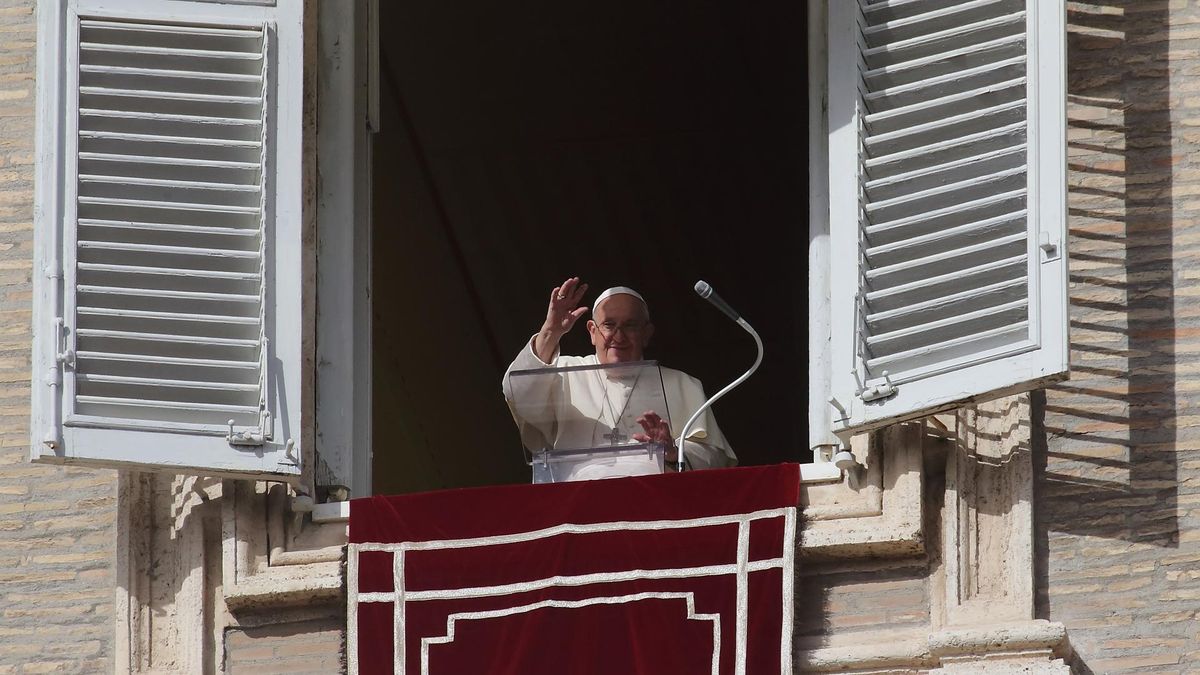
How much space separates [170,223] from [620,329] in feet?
5.40

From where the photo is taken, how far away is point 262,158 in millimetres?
9461

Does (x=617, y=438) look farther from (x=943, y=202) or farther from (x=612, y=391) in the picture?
(x=943, y=202)

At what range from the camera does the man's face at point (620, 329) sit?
1037 centimetres

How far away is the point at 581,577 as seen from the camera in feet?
29.7

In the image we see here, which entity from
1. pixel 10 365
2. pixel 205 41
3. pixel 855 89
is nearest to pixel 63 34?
pixel 205 41

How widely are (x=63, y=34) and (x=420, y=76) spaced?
3567 millimetres

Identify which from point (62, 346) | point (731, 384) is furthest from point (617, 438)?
point (62, 346)

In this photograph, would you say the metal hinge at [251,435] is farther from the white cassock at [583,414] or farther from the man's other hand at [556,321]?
the man's other hand at [556,321]

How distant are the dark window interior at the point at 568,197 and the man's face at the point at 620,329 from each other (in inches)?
100

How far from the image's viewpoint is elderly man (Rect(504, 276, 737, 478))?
975 cm

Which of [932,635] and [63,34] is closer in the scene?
[932,635]

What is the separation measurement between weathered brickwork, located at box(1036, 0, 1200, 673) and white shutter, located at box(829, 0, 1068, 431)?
406mm

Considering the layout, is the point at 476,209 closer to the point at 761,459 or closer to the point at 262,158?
the point at 761,459

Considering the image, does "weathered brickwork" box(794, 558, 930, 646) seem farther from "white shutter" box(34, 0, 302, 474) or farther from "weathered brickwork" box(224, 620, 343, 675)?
"white shutter" box(34, 0, 302, 474)
